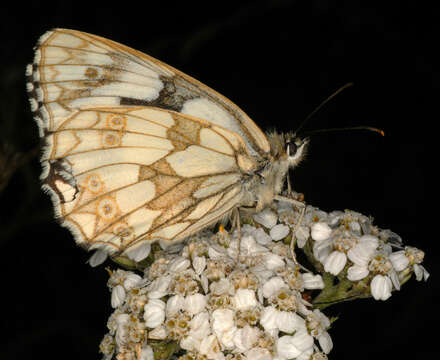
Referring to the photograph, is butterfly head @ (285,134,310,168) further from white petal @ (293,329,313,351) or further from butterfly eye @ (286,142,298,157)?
white petal @ (293,329,313,351)

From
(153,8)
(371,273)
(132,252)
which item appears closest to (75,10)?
(153,8)

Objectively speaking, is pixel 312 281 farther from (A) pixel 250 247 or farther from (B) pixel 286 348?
(B) pixel 286 348

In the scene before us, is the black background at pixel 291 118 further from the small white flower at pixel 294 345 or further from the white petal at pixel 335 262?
the small white flower at pixel 294 345

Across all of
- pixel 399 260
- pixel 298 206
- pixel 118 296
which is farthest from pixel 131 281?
pixel 399 260

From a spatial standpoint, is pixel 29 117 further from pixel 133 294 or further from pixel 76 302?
pixel 133 294

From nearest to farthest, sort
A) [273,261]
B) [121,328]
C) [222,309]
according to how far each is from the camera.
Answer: [222,309], [121,328], [273,261]

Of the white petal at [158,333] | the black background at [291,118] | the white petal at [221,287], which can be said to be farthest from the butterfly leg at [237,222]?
the black background at [291,118]
